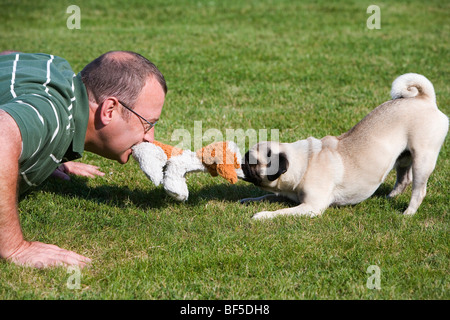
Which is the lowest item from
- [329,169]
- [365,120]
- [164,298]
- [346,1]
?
[164,298]

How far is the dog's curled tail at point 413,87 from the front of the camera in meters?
4.72

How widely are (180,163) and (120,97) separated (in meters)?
0.83

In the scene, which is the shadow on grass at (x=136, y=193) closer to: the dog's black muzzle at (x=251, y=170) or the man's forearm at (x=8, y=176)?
the dog's black muzzle at (x=251, y=170)

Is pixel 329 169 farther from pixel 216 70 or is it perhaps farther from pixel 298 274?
pixel 216 70

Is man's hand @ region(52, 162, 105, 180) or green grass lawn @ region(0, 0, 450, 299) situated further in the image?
man's hand @ region(52, 162, 105, 180)

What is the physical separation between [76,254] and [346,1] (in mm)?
14831

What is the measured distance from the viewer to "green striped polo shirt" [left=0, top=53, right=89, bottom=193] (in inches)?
114

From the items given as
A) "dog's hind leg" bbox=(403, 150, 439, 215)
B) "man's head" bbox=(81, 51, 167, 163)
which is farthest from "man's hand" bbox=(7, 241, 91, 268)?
"dog's hind leg" bbox=(403, 150, 439, 215)

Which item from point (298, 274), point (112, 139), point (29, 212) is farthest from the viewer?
point (29, 212)

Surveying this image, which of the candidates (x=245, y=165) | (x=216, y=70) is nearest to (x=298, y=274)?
A: (x=245, y=165)

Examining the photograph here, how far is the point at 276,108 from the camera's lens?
7363 mm

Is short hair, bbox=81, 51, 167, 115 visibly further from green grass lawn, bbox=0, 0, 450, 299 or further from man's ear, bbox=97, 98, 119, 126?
green grass lawn, bbox=0, 0, 450, 299

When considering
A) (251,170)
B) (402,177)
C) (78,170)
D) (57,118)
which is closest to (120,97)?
(57,118)

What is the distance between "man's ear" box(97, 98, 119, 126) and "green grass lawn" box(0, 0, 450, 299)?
942mm
